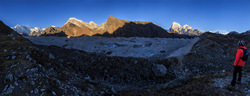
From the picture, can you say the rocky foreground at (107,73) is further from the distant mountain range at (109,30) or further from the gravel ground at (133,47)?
the distant mountain range at (109,30)

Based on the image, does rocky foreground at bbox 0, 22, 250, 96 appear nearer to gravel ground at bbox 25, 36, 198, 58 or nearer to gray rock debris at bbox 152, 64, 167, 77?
gray rock debris at bbox 152, 64, 167, 77

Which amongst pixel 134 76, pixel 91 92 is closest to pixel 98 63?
pixel 134 76

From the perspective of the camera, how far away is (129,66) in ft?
53.9

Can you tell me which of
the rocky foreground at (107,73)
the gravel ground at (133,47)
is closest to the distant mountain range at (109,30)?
the gravel ground at (133,47)

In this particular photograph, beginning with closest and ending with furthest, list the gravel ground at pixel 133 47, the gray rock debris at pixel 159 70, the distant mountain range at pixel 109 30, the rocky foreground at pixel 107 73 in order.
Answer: the rocky foreground at pixel 107 73 → the gray rock debris at pixel 159 70 → the gravel ground at pixel 133 47 → the distant mountain range at pixel 109 30

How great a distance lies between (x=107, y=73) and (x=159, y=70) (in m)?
7.13

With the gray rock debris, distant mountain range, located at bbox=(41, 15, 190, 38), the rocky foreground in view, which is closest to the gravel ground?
the rocky foreground

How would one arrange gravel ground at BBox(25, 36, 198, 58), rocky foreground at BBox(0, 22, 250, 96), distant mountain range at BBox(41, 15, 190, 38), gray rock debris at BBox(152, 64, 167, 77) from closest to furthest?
rocky foreground at BBox(0, 22, 250, 96) < gray rock debris at BBox(152, 64, 167, 77) < gravel ground at BBox(25, 36, 198, 58) < distant mountain range at BBox(41, 15, 190, 38)

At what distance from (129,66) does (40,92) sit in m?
11.6

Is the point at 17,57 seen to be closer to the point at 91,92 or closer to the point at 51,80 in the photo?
the point at 51,80

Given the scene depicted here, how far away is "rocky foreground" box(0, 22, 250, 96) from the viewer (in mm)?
6207

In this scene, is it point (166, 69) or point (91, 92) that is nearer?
point (91, 92)

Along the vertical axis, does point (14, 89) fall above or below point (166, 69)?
above

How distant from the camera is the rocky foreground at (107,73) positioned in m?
6.21
